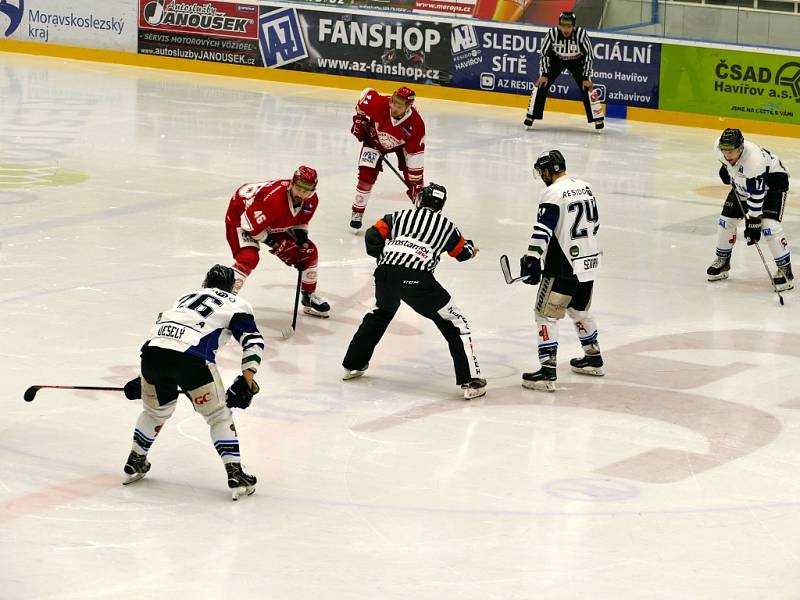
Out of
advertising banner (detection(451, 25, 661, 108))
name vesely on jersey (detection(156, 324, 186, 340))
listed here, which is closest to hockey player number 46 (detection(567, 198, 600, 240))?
name vesely on jersey (detection(156, 324, 186, 340))

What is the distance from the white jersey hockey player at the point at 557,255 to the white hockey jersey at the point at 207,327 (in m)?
2.35

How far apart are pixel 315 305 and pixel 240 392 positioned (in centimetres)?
360

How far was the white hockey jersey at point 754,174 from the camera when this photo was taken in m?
10.6

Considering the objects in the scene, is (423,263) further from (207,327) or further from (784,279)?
(784,279)

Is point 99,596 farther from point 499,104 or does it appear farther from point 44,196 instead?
point 499,104

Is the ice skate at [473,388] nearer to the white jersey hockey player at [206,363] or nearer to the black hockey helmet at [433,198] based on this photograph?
the black hockey helmet at [433,198]

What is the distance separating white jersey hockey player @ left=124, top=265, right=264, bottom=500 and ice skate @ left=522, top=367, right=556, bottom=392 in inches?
94.1

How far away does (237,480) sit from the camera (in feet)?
21.7

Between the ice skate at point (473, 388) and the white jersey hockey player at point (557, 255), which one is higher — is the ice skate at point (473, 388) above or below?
below

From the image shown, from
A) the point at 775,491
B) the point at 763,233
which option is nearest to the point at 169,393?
the point at 775,491

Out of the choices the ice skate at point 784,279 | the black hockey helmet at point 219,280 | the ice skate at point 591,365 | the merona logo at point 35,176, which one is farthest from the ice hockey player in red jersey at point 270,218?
the merona logo at point 35,176

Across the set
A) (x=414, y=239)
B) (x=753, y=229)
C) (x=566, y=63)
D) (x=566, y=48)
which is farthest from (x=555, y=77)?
(x=414, y=239)

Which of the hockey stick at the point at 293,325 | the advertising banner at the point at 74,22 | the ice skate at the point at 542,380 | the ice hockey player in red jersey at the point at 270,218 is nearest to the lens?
the ice skate at the point at 542,380

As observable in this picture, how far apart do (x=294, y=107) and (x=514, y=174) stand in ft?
15.8
